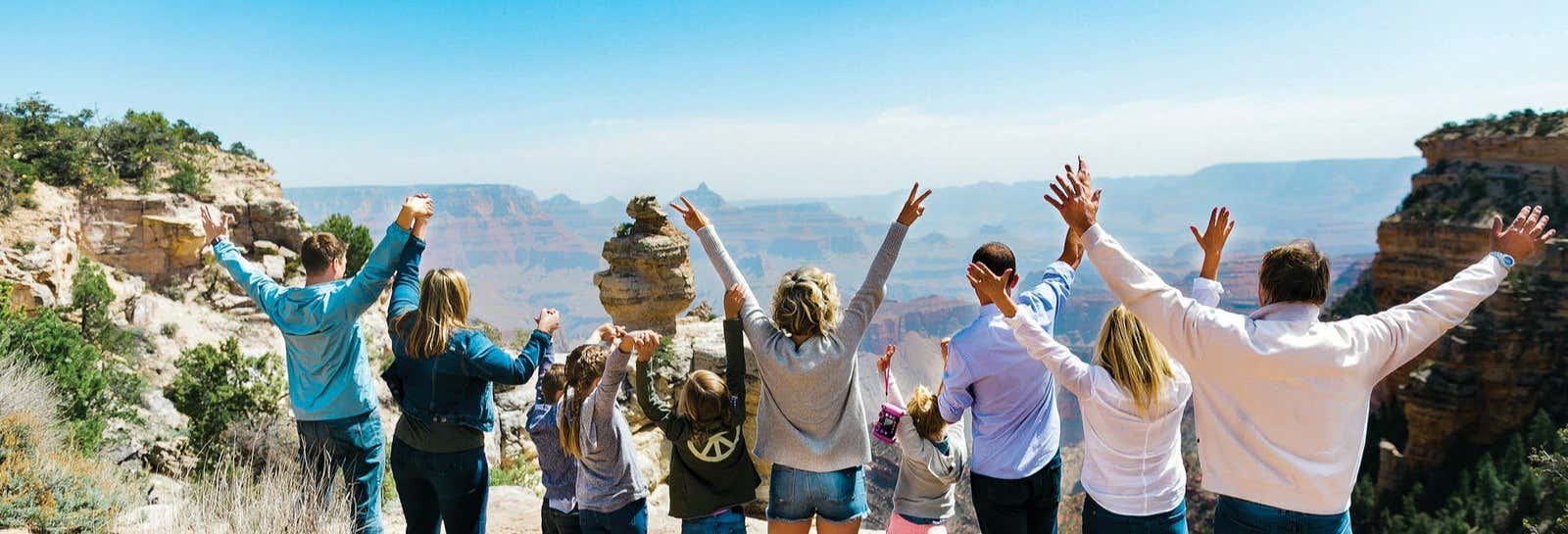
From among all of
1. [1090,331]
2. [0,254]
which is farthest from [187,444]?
[1090,331]

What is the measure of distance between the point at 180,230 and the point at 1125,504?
2235 cm

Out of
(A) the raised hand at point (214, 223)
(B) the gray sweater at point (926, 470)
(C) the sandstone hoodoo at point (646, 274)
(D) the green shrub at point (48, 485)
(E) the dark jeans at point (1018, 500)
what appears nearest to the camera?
(E) the dark jeans at point (1018, 500)

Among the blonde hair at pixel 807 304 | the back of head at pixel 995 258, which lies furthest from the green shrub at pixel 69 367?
the back of head at pixel 995 258

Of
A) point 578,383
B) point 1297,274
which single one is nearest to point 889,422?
point 578,383

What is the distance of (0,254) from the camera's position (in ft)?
49.0

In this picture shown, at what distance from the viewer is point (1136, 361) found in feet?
11.0

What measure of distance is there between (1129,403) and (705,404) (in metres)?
1.83

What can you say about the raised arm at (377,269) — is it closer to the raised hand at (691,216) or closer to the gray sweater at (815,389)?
the raised hand at (691,216)

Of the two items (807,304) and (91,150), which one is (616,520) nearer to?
(807,304)

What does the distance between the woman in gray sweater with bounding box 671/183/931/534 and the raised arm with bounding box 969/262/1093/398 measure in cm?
67

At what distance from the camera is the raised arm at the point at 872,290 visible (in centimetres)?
377

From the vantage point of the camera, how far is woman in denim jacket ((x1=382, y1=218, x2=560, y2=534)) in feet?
13.4

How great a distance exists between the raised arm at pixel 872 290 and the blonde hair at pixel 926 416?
61cm

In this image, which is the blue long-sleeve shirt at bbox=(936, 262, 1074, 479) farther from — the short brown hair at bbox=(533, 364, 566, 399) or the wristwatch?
the short brown hair at bbox=(533, 364, 566, 399)
